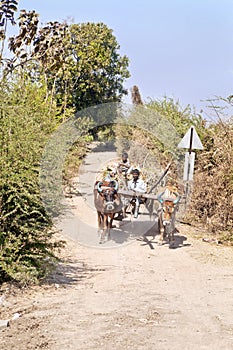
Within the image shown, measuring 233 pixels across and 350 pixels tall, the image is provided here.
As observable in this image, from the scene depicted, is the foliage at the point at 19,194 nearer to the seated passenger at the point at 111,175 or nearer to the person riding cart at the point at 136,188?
the seated passenger at the point at 111,175

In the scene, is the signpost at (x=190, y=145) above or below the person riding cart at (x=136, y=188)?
above

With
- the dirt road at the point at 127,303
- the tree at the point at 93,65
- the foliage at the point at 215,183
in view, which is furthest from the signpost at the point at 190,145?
the tree at the point at 93,65

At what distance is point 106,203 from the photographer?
37.8ft

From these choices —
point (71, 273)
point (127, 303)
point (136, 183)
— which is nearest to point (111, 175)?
point (136, 183)

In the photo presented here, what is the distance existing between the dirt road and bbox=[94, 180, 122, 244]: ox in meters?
0.58

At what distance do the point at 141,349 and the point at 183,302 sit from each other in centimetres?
209

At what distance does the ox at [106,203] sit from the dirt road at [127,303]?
1.92 feet

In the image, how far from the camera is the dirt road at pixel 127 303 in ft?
19.0

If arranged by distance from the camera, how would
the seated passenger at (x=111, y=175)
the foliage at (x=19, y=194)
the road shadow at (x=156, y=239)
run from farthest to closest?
the seated passenger at (x=111, y=175), the road shadow at (x=156, y=239), the foliage at (x=19, y=194)

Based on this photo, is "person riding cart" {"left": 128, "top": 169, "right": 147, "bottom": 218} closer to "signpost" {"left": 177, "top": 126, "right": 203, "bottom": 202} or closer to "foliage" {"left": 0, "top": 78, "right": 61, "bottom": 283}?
"signpost" {"left": 177, "top": 126, "right": 203, "bottom": 202}

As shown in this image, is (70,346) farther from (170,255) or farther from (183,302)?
(170,255)

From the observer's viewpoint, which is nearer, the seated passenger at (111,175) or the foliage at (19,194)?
the foliage at (19,194)

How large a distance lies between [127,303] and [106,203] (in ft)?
14.5

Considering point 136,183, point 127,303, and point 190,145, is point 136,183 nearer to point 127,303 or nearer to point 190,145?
point 190,145
